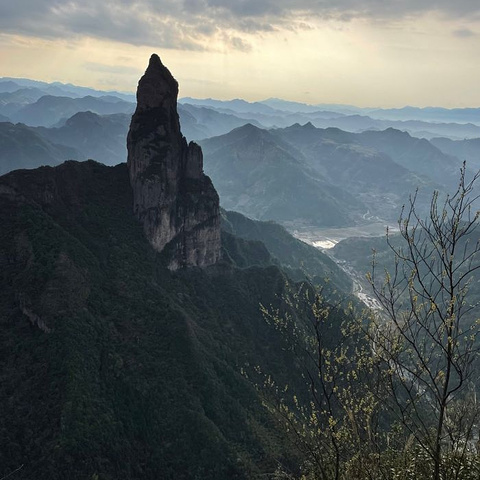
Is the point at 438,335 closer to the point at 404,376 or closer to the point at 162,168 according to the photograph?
the point at 404,376

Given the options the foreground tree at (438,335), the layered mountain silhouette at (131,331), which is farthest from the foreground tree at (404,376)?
the layered mountain silhouette at (131,331)

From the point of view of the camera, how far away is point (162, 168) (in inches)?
4653

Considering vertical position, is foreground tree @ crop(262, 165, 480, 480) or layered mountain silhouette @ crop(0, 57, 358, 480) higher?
foreground tree @ crop(262, 165, 480, 480)

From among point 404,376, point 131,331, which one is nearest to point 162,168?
point 131,331

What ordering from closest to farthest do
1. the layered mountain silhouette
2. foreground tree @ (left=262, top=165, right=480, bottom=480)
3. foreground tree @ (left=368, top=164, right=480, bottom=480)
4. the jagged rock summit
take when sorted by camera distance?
foreground tree @ (left=368, top=164, right=480, bottom=480) < foreground tree @ (left=262, top=165, right=480, bottom=480) < the layered mountain silhouette < the jagged rock summit

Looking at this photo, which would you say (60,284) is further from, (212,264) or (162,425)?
(212,264)

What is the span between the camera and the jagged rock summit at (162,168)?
117938 mm

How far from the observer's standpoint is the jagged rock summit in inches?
4643

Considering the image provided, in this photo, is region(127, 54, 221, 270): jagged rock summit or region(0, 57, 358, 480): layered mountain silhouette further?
region(127, 54, 221, 270): jagged rock summit

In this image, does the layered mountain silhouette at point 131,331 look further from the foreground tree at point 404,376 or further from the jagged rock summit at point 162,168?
the foreground tree at point 404,376

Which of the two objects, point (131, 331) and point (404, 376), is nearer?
point (404, 376)

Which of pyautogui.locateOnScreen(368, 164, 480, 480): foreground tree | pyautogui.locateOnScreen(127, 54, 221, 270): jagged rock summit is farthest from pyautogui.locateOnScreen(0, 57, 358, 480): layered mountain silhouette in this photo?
pyautogui.locateOnScreen(368, 164, 480, 480): foreground tree

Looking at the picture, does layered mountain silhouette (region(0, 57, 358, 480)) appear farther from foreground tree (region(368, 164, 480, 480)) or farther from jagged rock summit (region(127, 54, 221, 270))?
foreground tree (region(368, 164, 480, 480))

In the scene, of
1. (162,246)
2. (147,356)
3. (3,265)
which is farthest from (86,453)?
(162,246)
